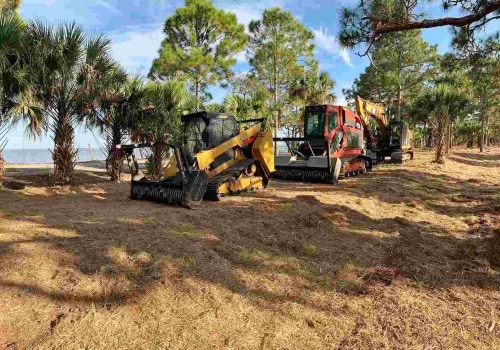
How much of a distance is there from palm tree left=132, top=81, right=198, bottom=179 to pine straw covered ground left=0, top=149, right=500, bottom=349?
18.4 ft

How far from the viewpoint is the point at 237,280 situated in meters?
4.37

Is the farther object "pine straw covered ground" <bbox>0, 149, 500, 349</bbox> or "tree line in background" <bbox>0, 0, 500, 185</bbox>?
"tree line in background" <bbox>0, 0, 500, 185</bbox>

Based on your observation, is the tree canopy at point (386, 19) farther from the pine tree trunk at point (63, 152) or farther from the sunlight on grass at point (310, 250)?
the pine tree trunk at point (63, 152)

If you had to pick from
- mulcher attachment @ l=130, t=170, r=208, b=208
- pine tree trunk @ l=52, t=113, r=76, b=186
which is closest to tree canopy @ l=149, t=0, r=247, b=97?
pine tree trunk @ l=52, t=113, r=76, b=186

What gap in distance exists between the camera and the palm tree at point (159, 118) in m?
12.8

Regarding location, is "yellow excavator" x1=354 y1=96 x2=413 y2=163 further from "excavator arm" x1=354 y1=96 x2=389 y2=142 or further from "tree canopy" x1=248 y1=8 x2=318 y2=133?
"tree canopy" x1=248 y1=8 x2=318 y2=133

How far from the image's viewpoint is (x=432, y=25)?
717cm

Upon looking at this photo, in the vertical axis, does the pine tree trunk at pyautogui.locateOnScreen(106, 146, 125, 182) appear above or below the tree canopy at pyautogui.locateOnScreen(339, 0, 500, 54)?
below

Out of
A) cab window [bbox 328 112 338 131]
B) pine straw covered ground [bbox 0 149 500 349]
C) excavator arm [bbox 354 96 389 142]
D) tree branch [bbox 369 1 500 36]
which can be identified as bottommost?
pine straw covered ground [bbox 0 149 500 349]

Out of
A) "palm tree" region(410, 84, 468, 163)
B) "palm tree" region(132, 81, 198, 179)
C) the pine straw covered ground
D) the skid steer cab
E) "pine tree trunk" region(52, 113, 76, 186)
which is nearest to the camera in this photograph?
the pine straw covered ground

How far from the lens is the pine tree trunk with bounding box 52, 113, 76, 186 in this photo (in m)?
10.7

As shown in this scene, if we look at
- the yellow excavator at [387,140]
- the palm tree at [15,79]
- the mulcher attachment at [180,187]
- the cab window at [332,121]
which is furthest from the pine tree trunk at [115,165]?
the yellow excavator at [387,140]

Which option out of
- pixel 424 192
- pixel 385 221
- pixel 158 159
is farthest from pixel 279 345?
pixel 158 159

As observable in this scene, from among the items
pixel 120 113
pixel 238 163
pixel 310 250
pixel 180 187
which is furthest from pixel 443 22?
pixel 120 113
